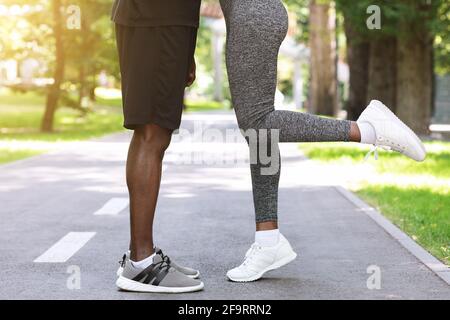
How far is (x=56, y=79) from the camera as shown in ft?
89.7

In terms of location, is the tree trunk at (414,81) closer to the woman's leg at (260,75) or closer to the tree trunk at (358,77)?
the tree trunk at (358,77)

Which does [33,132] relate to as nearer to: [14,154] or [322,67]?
[14,154]

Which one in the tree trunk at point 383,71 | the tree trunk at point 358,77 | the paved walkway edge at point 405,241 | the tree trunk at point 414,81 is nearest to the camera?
the paved walkway edge at point 405,241

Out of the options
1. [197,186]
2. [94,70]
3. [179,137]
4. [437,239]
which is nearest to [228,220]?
[437,239]

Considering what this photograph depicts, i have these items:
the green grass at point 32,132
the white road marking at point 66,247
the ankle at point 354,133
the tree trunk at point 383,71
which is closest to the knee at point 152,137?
the ankle at point 354,133

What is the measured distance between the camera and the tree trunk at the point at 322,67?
38.8 metres

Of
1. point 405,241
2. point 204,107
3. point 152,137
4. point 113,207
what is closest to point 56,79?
point 113,207

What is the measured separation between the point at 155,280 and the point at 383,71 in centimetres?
2048

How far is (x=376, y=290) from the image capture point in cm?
492

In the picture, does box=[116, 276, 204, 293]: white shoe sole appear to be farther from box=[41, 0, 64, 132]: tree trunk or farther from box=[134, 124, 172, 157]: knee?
box=[41, 0, 64, 132]: tree trunk

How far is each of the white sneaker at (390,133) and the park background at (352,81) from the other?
0.50 metres

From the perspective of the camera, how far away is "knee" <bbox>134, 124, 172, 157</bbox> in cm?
487

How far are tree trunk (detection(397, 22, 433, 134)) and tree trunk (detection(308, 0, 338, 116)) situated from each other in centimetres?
1587
